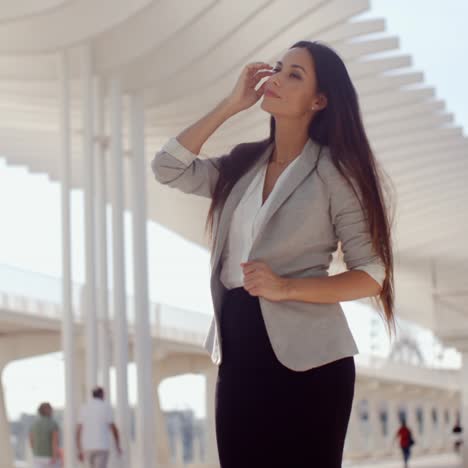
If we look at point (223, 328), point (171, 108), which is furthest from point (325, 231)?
point (171, 108)

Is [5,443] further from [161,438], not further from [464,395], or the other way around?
[464,395]

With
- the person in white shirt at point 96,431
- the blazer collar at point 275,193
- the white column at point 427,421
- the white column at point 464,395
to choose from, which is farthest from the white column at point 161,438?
the blazer collar at point 275,193

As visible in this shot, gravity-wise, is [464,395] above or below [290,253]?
above

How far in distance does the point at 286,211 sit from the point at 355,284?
0.81 ft

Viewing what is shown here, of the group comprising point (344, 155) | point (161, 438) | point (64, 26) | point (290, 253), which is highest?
point (64, 26)

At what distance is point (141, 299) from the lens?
16141 mm

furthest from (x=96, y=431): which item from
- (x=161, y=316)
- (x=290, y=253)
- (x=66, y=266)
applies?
(x=161, y=316)

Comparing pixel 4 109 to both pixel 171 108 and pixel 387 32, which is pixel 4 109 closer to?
pixel 171 108

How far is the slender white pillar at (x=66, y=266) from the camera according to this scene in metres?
14.9

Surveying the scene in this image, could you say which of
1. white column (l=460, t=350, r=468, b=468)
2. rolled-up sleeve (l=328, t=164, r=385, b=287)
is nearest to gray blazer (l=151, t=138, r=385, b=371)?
rolled-up sleeve (l=328, t=164, r=385, b=287)

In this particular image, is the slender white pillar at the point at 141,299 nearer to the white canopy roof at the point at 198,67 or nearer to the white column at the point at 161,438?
the white canopy roof at the point at 198,67

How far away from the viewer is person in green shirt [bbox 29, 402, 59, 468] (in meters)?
15.1

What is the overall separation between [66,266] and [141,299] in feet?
4.40

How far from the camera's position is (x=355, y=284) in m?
2.69
